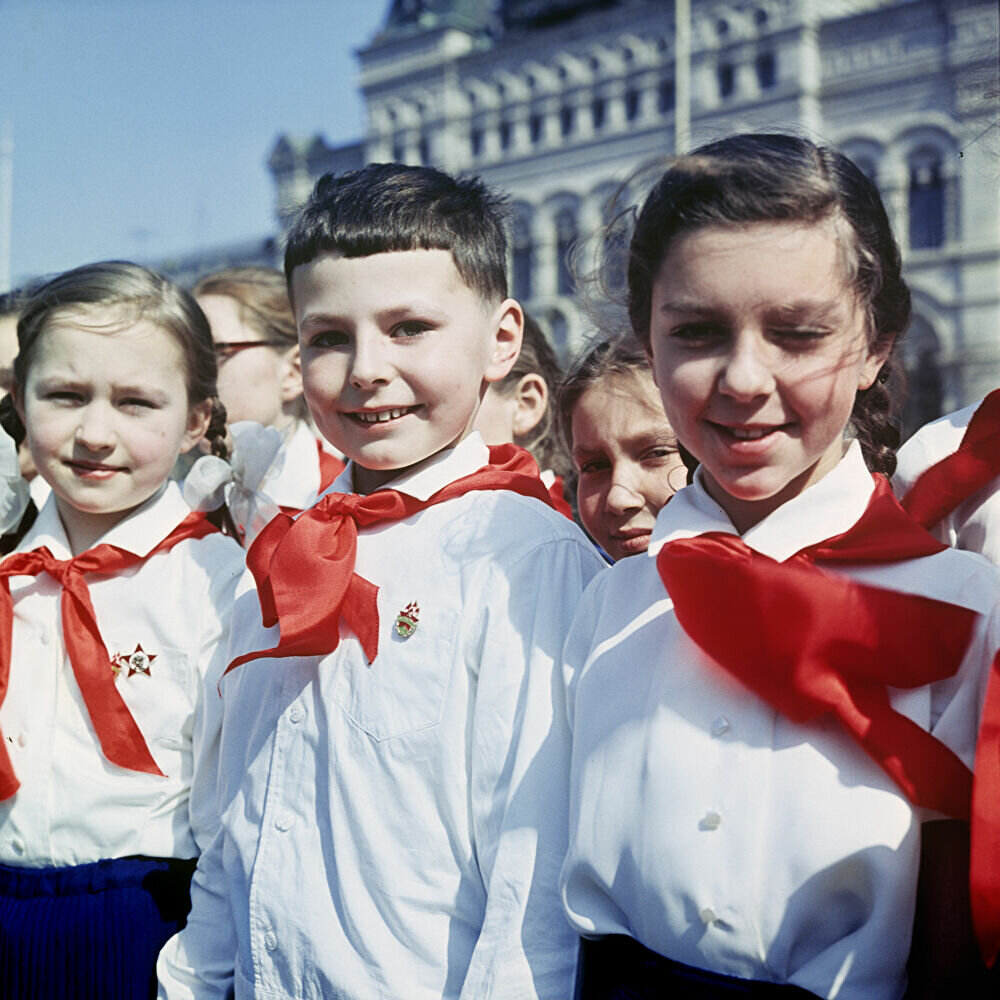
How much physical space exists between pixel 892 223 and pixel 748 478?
43 cm

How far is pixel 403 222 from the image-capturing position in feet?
5.76

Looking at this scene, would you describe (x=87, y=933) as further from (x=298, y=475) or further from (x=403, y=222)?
(x=298, y=475)

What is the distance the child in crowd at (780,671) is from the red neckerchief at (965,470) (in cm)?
19

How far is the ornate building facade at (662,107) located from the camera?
2189 centimetres

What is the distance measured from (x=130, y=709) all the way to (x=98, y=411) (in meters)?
0.54

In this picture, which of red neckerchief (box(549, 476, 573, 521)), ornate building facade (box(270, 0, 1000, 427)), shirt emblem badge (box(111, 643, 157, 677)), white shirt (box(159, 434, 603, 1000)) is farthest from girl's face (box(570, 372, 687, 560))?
ornate building facade (box(270, 0, 1000, 427))

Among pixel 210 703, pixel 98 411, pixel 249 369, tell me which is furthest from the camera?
pixel 249 369

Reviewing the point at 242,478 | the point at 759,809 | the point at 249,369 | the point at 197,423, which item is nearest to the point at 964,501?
the point at 759,809

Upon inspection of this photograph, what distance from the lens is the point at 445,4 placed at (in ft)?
103

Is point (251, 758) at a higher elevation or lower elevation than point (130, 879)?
higher

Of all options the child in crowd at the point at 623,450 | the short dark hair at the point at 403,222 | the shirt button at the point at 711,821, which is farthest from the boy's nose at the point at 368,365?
the shirt button at the point at 711,821

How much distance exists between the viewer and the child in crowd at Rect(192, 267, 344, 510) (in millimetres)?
3383

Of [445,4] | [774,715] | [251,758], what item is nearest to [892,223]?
[774,715]

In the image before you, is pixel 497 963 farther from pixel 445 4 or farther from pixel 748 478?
pixel 445 4
